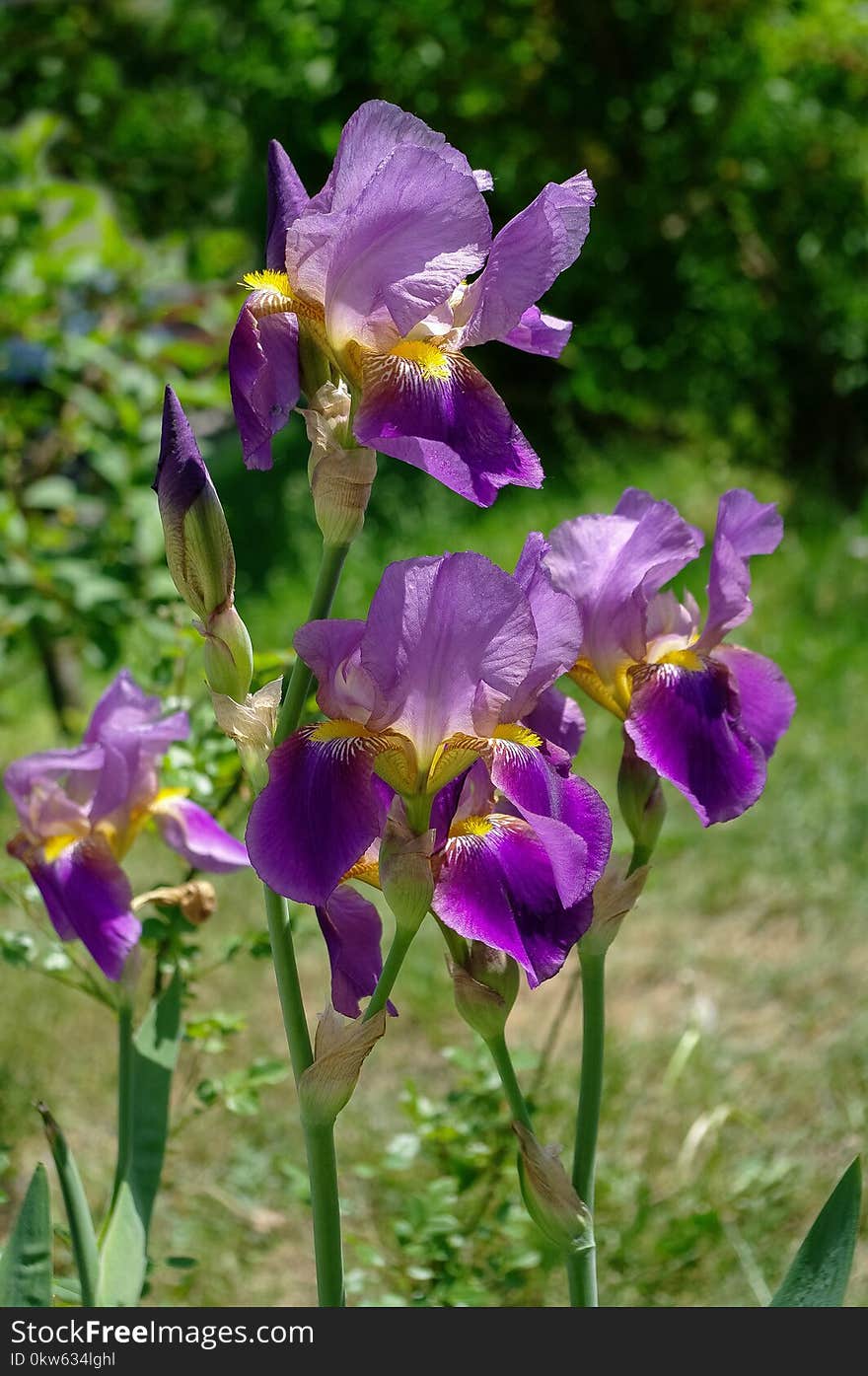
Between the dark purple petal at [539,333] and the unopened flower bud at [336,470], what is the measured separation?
5.8 inches

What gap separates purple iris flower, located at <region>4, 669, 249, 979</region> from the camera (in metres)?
1.22

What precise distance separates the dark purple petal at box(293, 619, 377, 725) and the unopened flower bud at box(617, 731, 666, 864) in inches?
9.8

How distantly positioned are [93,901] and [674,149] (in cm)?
432

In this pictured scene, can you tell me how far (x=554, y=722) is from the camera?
101 cm

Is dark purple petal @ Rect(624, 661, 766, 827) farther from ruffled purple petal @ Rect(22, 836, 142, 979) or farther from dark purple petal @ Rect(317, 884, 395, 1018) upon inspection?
ruffled purple petal @ Rect(22, 836, 142, 979)

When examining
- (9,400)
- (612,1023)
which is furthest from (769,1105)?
(9,400)

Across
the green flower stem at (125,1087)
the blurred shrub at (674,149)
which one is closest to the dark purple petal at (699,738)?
the green flower stem at (125,1087)

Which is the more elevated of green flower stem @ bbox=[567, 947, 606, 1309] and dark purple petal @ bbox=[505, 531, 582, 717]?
dark purple petal @ bbox=[505, 531, 582, 717]

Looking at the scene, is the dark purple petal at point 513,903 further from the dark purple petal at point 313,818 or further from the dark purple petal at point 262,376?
the dark purple petal at point 262,376

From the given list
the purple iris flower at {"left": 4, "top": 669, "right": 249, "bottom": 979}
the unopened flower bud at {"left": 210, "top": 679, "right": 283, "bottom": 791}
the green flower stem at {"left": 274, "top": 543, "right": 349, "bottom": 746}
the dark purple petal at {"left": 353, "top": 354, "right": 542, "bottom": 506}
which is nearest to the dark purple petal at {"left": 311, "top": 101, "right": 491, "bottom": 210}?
the dark purple petal at {"left": 353, "top": 354, "right": 542, "bottom": 506}

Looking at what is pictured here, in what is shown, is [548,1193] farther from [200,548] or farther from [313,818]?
[200,548]

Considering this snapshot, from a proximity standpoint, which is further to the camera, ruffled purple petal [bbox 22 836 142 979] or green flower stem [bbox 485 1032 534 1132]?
ruffled purple petal [bbox 22 836 142 979]

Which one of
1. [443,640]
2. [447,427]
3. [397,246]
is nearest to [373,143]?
[397,246]

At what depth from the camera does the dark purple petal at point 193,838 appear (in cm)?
130
